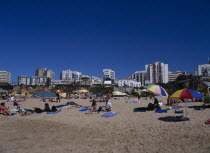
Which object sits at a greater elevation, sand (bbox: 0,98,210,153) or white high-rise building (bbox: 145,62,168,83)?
white high-rise building (bbox: 145,62,168,83)

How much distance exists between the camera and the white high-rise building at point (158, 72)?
126938 mm

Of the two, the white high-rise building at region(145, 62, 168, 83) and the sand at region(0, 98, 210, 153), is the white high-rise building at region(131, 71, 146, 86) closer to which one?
the white high-rise building at region(145, 62, 168, 83)

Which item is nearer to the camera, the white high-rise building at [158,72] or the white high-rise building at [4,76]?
the white high-rise building at [158,72]

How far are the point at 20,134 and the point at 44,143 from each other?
6.20 feet

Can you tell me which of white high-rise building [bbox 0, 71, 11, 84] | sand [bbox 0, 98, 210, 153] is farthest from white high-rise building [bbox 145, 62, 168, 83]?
sand [bbox 0, 98, 210, 153]

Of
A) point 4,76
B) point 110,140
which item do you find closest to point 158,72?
point 110,140

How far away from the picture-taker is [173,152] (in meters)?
4.43

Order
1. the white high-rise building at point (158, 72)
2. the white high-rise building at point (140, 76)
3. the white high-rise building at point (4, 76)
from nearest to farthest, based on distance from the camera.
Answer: the white high-rise building at point (158, 72), the white high-rise building at point (140, 76), the white high-rise building at point (4, 76)

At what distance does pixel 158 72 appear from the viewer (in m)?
130

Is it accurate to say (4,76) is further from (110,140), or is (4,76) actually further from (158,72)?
(110,140)

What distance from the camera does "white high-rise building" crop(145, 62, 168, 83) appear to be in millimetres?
126938

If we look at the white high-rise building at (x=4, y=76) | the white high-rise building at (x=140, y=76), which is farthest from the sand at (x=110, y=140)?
the white high-rise building at (x=4, y=76)

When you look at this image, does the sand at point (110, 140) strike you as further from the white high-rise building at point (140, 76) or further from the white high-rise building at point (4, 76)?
the white high-rise building at point (4, 76)

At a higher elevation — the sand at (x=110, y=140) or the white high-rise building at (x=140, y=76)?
the white high-rise building at (x=140, y=76)
